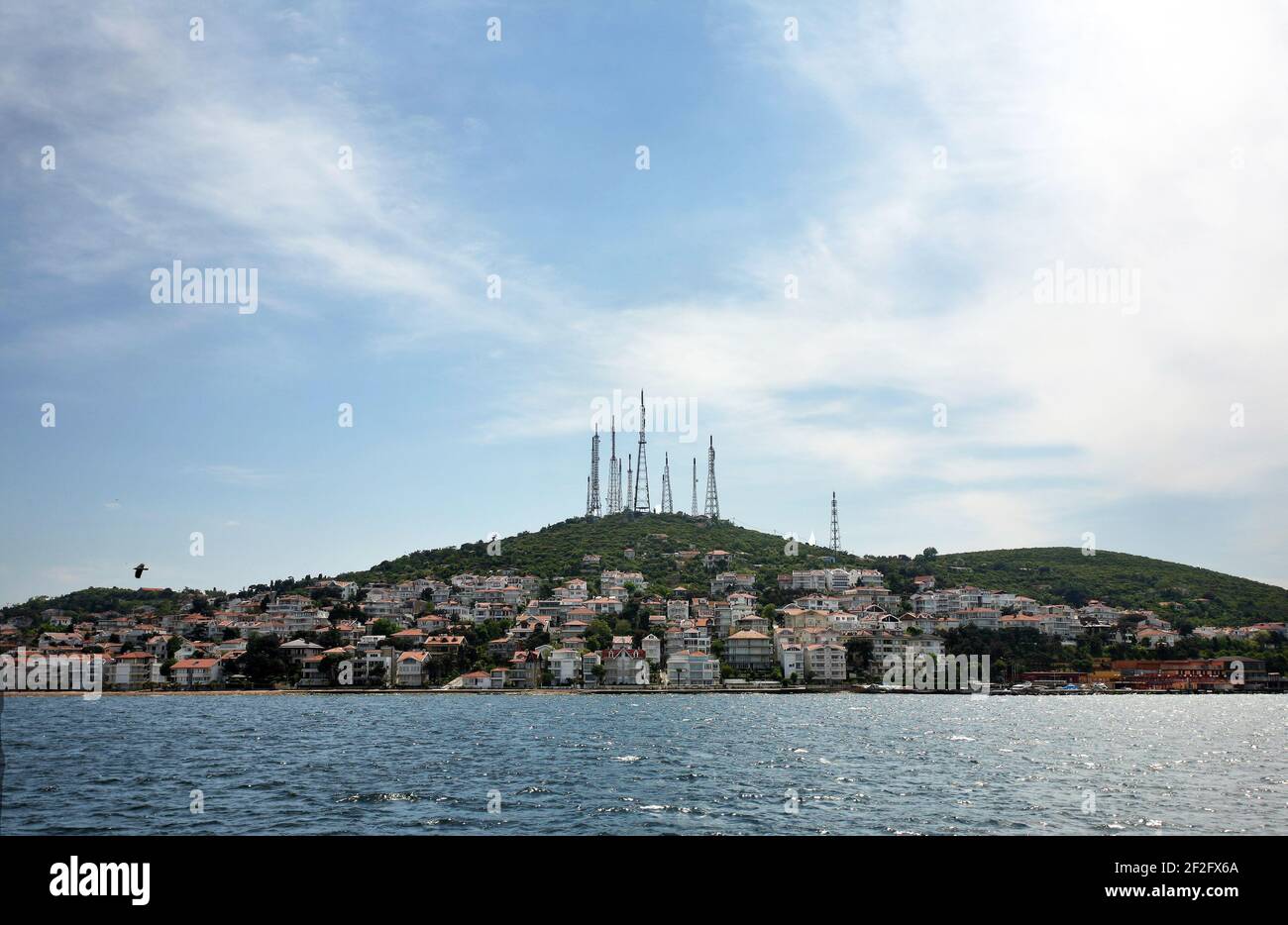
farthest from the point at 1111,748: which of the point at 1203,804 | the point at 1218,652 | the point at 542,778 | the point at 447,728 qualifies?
the point at 1218,652

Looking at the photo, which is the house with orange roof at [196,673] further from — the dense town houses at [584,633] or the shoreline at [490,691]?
the shoreline at [490,691]

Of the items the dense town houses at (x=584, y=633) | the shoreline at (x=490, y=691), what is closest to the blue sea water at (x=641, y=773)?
the shoreline at (x=490, y=691)

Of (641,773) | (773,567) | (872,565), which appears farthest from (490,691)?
(872,565)

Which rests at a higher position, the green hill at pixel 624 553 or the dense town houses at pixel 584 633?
the green hill at pixel 624 553

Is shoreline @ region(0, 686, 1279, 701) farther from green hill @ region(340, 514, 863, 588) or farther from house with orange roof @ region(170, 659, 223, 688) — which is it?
green hill @ region(340, 514, 863, 588)

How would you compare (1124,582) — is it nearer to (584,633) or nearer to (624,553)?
(624,553)
